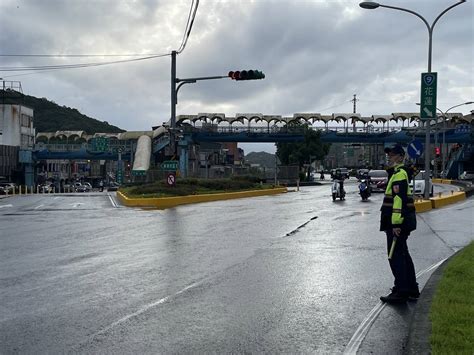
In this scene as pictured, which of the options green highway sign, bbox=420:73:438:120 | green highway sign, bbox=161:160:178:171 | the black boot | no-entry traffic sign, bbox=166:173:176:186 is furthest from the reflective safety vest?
no-entry traffic sign, bbox=166:173:176:186

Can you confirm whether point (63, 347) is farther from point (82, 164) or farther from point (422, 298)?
point (82, 164)

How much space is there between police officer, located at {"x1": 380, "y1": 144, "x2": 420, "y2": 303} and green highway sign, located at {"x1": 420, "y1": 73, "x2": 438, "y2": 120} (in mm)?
18304

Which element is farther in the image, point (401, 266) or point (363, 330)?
point (401, 266)

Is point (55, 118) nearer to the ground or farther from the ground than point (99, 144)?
A: farther from the ground

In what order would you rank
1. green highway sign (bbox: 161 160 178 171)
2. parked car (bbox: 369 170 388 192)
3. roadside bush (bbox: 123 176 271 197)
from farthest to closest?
parked car (bbox: 369 170 388 192) < roadside bush (bbox: 123 176 271 197) < green highway sign (bbox: 161 160 178 171)

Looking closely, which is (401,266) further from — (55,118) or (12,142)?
(55,118)

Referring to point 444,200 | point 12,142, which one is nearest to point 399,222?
point 444,200

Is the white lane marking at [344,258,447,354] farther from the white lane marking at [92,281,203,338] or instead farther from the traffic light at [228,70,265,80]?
the traffic light at [228,70,265,80]

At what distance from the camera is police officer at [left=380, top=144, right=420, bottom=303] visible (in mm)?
7133

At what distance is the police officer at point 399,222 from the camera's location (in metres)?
7.13

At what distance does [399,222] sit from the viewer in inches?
280

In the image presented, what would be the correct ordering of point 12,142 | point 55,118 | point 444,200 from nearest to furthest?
point 444,200, point 12,142, point 55,118

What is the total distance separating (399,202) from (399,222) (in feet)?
0.83

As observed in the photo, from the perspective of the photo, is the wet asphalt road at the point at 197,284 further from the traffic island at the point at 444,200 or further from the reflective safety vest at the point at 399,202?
the traffic island at the point at 444,200
